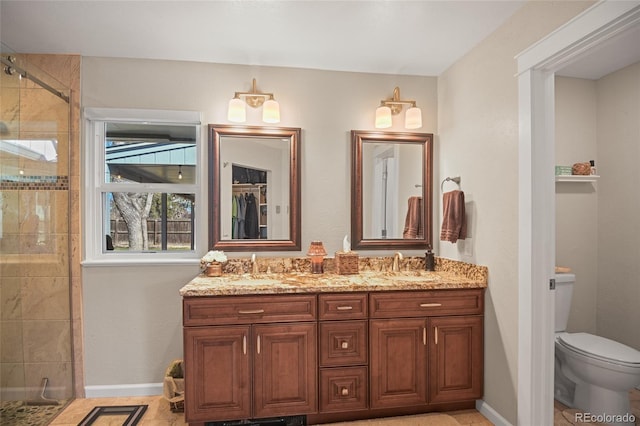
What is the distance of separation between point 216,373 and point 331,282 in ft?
2.83

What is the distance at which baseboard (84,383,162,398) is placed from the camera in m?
2.42

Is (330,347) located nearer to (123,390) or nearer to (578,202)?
(123,390)

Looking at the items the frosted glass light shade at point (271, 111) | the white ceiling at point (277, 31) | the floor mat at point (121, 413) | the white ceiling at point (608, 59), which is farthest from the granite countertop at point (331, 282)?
the white ceiling at point (608, 59)

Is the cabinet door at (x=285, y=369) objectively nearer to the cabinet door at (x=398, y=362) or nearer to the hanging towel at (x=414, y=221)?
the cabinet door at (x=398, y=362)

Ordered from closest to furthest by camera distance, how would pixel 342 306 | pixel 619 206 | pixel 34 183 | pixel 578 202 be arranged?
pixel 342 306
pixel 34 183
pixel 619 206
pixel 578 202

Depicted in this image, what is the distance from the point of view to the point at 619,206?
2697 millimetres

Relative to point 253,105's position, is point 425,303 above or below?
below

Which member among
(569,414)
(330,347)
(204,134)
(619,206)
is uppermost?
(204,134)

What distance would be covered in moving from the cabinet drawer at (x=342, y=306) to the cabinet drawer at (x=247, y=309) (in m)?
0.06

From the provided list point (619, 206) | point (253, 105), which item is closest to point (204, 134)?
point (253, 105)

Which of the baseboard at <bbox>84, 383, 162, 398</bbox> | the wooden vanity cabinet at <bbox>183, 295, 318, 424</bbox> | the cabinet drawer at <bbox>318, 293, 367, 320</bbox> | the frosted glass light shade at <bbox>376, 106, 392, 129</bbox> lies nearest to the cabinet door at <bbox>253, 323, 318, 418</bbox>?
the wooden vanity cabinet at <bbox>183, 295, 318, 424</bbox>

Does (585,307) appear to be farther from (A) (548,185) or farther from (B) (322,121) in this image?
(B) (322,121)

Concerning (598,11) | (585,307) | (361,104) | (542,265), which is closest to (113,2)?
(361,104)

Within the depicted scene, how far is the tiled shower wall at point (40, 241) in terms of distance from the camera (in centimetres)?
205
